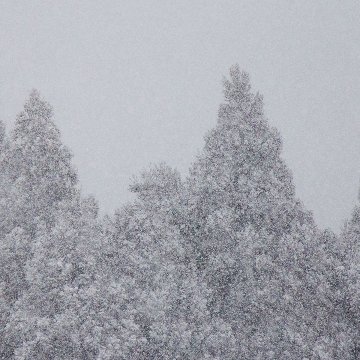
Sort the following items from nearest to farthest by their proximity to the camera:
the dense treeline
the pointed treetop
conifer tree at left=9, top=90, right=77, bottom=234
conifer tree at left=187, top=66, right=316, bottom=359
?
the dense treeline → conifer tree at left=187, top=66, right=316, bottom=359 → conifer tree at left=9, top=90, right=77, bottom=234 → the pointed treetop

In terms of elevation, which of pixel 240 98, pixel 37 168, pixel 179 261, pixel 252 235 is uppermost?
pixel 240 98

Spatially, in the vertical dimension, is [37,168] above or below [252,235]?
above

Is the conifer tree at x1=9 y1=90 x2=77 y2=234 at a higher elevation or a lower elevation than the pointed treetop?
lower

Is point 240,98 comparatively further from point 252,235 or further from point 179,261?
point 179,261

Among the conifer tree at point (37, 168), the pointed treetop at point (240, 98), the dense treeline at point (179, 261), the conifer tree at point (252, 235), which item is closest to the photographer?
the dense treeline at point (179, 261)

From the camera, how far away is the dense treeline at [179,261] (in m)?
15.8

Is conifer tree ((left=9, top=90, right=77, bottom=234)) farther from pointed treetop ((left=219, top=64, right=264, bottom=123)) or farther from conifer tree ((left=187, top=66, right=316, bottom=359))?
pointed treetop ((left=219, top=64, right=264, bottom=123))

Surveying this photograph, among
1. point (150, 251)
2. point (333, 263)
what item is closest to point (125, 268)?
point (150, 251)

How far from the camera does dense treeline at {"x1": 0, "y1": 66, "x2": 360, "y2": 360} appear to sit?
51.8 ft

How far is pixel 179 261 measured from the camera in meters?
17.8

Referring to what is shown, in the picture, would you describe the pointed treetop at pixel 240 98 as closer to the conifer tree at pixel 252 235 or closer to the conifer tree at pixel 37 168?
the conifer tree at pixel 252 235

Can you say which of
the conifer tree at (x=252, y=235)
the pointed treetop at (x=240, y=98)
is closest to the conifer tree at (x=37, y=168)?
the conifer tree at (x=252, y=235)

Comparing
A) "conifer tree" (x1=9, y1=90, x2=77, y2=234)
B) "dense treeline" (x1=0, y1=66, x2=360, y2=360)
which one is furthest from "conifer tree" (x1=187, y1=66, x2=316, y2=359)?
"conifer tree" (x1=9, y1=90, x2=77, y2=234)

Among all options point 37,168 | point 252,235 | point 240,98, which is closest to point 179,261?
point 252,235
